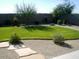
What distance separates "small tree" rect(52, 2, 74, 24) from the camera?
90.1ft

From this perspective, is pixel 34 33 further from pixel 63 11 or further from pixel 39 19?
pixel 63 11

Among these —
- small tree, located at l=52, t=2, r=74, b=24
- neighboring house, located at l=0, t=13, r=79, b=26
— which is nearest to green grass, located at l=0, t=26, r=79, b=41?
neighboring house, located at l=0, t=13, r=79, b=26

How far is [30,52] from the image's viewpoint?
657cm

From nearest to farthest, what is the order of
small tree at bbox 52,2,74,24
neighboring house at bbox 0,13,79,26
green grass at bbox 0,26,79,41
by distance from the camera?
1. green grass at bbox 0,26,79,41
2. neighboring house at bbox 0,13,79,26
3. small tree at bbox 52,2,74,24

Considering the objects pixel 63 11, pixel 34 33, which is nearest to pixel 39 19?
pixel 63 11

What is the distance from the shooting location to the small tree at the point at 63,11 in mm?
27453

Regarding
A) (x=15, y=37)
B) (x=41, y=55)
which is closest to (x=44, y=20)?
(x=15, y=37)

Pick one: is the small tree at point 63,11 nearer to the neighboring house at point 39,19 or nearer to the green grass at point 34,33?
the neighboring house at point 39,19

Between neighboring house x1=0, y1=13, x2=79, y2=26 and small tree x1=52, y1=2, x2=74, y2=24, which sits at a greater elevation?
small tree x1=52, y1=2, x2=74, y2=24

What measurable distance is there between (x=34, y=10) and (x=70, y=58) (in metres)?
16.9

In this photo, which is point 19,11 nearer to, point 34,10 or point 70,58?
point 34,10

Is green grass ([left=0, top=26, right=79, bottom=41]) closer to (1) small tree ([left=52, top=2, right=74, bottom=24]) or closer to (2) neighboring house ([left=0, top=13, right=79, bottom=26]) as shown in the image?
(2) neighboring house ([left=0, top=13, right=79, bottom=26])

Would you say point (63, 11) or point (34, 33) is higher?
point (63, 11)

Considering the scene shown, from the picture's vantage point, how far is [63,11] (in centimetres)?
2750
